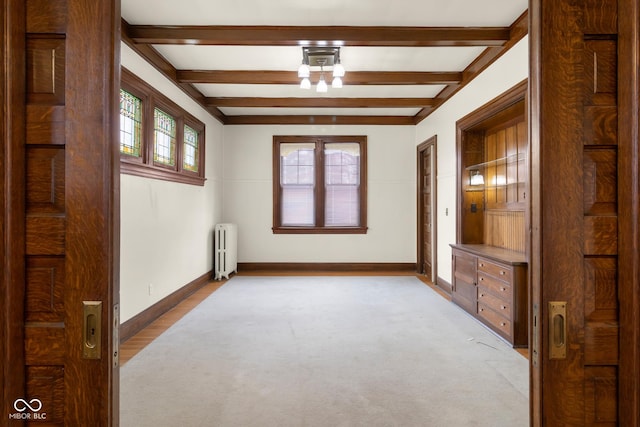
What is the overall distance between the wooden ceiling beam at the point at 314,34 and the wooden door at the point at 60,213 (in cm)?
301

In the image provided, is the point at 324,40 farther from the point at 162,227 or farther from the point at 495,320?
the point at 495,320

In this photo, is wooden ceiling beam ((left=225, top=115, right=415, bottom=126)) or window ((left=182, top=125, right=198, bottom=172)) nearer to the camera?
window ((left=182, top=125, right=198, bottom=172))

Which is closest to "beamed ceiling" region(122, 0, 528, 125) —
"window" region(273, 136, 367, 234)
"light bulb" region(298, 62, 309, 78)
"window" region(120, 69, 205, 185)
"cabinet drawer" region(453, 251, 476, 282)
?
"light bulb" region(298, 62, 309, 78)

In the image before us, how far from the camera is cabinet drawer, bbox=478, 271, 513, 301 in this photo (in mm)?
3707

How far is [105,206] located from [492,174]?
5020 millimetres

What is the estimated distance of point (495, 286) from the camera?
13.0 feet

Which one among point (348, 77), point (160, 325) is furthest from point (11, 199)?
point (348, 77)

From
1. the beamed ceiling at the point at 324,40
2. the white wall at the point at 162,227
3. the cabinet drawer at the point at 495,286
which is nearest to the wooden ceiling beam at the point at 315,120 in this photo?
the white wall at the point at 162,227

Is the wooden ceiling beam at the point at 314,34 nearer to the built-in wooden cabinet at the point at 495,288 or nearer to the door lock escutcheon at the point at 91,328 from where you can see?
the built-in wooden cabinet at the point at 495,288

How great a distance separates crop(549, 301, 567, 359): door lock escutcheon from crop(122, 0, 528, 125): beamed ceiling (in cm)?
307

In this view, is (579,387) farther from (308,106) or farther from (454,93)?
(308,106)

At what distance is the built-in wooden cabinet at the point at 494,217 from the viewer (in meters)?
3.69

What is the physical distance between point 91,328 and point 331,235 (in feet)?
21.8

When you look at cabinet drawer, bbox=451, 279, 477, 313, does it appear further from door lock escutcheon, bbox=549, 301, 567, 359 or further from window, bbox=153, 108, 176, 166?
window, bbox=153, 108, 176, 166
